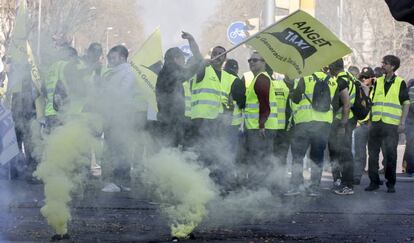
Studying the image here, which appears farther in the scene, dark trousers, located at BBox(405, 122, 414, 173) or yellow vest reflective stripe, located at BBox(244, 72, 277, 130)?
dark trousers, located at BBox(405, 122, 414, 173)

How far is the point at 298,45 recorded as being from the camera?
7680 millimetres

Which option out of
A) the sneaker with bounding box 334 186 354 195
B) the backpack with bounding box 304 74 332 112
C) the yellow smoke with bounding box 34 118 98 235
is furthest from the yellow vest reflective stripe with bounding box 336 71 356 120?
the yellow smoke with bounding box 34 118 98 235

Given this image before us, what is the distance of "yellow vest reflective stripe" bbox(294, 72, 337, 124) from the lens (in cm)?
1060

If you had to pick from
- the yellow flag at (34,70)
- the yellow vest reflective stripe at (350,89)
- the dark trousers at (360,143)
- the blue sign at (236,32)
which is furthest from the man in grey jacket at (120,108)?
the dark trousers at (360,143)

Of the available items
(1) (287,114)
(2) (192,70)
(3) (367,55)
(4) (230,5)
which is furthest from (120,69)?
(3) (367,55)

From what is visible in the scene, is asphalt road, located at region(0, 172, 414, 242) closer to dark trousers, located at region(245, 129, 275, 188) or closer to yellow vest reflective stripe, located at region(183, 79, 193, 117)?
dark trousers, located at region(245, 129, 275, 188)

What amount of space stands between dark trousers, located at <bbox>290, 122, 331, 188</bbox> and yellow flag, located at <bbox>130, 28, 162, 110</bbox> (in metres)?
2.31

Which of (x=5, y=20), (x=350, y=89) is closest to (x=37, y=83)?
(x=350, y=89)

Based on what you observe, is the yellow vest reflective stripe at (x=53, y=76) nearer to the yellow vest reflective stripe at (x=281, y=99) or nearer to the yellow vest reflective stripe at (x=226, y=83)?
the yellow vest reflective stripe at (x=226, y=83)

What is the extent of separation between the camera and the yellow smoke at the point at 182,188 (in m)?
6.92

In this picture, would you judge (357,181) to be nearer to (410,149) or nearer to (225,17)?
(410,149)

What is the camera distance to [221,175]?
31.2ft

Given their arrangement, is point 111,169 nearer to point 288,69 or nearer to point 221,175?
point 221,175

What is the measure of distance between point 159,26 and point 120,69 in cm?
124
